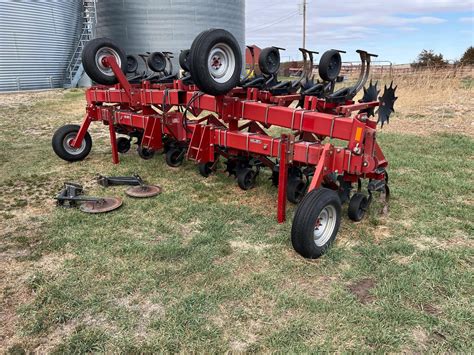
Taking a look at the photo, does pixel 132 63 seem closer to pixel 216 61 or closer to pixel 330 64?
pixel 216 61

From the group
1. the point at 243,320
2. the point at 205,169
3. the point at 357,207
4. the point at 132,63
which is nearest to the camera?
the point at 243,320

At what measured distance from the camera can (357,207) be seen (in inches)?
176

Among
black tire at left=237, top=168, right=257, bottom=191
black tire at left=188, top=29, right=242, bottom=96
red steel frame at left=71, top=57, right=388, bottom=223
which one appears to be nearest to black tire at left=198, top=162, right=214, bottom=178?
red steel frame at left=71, top=57, right=388, bottom=223

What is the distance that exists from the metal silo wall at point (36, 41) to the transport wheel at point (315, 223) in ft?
71.2

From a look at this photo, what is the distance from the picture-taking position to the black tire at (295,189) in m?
5.11

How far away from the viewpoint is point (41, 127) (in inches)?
445

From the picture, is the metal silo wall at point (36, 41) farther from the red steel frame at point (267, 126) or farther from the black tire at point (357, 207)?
the black tire at point (357, 207)

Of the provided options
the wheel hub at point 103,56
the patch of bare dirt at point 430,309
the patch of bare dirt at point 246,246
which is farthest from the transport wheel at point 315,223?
the wheel hub at point 103,56

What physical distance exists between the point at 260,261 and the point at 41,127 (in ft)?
32.7

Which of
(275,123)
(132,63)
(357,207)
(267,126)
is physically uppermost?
(132,63)

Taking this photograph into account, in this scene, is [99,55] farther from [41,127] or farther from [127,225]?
[41,127]

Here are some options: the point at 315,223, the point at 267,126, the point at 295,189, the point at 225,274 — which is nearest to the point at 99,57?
the point at 267,126

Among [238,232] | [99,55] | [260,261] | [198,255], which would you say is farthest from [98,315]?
[99,55]

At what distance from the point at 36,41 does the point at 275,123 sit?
2167cm
